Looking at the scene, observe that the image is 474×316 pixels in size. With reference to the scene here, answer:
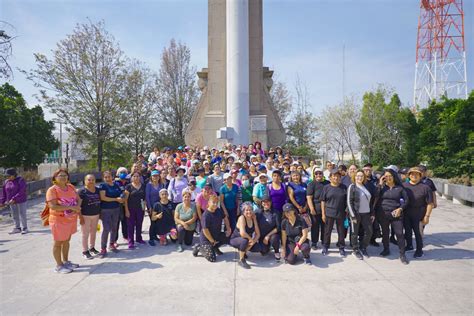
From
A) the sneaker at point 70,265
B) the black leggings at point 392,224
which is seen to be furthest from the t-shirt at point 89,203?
the black leggings at point 392,224

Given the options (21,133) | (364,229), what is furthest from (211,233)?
(21,133)

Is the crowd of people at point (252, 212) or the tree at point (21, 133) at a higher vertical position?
the tree at point (21, 133)

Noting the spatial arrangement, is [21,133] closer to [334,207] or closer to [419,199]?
[334,207]

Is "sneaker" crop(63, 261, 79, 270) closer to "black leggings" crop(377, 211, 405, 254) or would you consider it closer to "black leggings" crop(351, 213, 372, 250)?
"black leggings" crop(351, 213, 372, 250)

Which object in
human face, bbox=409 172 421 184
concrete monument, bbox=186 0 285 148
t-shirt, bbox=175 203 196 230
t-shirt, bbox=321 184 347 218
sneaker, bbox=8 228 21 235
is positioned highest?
concrete monument, bbox=186 0 285 148

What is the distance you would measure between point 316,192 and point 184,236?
3.02 m

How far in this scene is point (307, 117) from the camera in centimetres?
3036

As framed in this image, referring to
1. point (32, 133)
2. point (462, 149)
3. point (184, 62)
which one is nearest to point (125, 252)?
point (462, 149)

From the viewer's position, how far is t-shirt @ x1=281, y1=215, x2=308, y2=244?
578 cm

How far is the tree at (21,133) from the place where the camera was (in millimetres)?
17406

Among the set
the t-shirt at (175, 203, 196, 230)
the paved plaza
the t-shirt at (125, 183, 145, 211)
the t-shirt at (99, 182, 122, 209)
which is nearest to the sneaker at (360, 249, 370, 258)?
the paved plaza

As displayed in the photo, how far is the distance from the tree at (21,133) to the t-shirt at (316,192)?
1774 cm

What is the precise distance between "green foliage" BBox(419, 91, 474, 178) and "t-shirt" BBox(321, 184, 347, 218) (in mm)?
11956

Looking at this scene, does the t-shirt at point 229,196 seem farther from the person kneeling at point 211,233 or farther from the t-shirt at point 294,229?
the t-shirt at point 294,229
